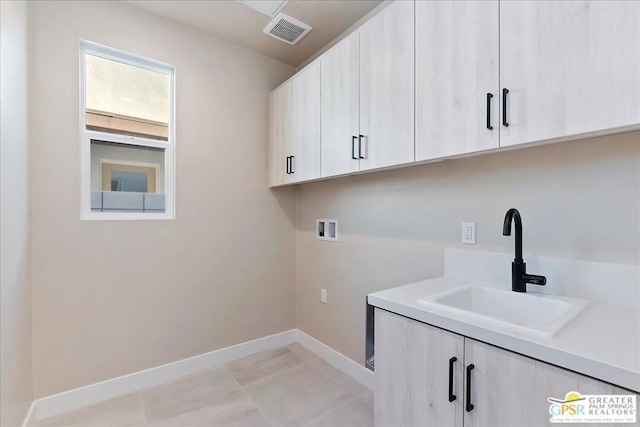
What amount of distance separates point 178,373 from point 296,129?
211 cm

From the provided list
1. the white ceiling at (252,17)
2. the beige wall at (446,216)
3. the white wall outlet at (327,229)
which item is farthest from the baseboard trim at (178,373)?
the white ceiling at (252,17)

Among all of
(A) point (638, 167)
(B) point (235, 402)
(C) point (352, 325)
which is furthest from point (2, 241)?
(A) point (638, 167)

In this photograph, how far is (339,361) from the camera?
240 centimetres

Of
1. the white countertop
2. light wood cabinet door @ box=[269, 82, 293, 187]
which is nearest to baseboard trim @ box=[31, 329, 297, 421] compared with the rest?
light wood cabinet door @ box=[269, 82, 293, 187]

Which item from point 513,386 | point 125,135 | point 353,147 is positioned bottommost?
point 513,386

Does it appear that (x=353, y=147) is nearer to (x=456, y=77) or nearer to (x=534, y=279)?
(x=456, y=77)

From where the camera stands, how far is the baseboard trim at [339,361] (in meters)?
2.15

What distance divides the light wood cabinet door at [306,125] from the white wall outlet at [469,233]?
1.01 meters

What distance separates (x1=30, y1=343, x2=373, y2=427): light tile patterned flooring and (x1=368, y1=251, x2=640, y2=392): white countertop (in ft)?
3.64

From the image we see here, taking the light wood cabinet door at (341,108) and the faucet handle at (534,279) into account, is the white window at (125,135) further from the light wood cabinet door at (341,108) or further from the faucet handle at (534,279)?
the faucet handle at (534,279)

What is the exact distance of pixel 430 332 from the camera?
1.09m

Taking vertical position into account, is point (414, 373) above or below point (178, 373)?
above

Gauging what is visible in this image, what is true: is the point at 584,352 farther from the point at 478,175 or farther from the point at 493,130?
the point at 478,175

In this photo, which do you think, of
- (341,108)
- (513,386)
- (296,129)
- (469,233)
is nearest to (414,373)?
(513,386)
